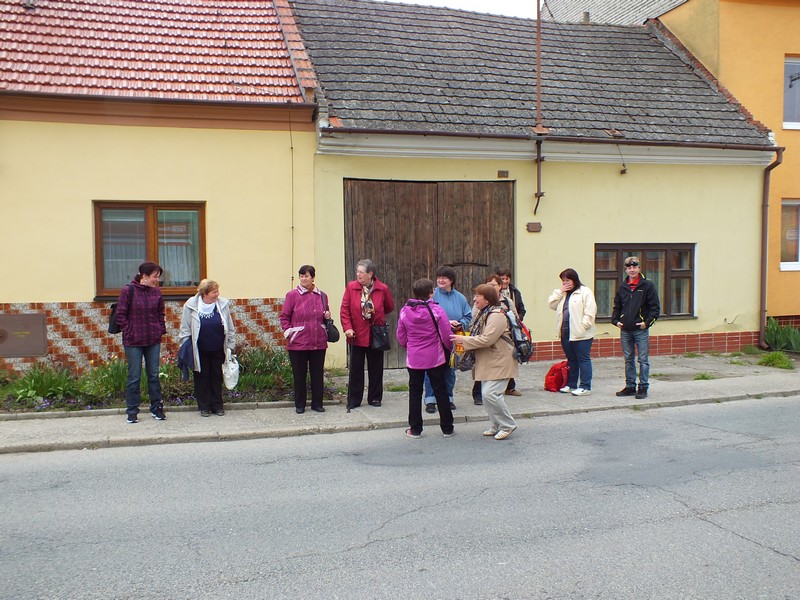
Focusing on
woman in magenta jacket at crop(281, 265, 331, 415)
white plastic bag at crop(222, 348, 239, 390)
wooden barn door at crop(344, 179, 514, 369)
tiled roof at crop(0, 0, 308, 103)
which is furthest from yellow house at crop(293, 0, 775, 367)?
white plastic bag at crop(222, 348, 239, 390)

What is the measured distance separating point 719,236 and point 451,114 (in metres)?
5.55

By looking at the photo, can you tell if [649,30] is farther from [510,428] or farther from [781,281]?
[510,428]

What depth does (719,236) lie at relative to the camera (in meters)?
12.7

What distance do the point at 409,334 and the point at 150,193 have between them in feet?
16.1

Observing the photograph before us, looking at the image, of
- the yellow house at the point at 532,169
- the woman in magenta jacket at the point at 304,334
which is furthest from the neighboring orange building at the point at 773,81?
the woman in magenta jacket at the point at 304,334

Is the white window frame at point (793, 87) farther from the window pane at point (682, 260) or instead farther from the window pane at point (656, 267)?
the window pane at point (656, 267)

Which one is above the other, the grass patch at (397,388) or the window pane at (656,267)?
the window pane at (656,267)

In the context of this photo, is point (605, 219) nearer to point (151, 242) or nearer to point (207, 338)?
point (207, 338)

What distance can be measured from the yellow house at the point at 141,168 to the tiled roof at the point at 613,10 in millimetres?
9164

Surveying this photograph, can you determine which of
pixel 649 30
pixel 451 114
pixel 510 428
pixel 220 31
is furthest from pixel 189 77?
pixel 649 30

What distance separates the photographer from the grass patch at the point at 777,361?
11.5 m

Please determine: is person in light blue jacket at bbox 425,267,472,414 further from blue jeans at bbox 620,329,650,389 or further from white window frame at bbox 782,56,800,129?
white window frame at bbox 782,56,800,129

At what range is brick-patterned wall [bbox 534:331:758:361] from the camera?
39.0 feet

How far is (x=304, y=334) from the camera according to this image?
8172 mm
